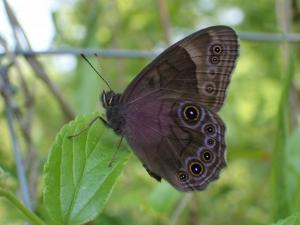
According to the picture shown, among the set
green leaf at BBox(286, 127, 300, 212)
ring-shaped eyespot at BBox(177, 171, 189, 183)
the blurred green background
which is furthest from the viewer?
the blurred green background

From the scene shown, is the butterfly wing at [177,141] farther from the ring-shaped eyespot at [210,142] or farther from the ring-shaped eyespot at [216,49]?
the ring-shaped eyespot at [216,49]

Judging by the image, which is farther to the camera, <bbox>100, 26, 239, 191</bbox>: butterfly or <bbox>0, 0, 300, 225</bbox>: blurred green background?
<bbox>0, 0, 300, 225</bbox>: blurred green background

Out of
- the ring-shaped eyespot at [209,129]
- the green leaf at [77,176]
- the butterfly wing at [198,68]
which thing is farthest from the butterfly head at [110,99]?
the green leaf at [77,176]

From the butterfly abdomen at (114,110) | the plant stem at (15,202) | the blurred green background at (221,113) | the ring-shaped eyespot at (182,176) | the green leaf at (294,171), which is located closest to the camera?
the plant stem at (15,202)

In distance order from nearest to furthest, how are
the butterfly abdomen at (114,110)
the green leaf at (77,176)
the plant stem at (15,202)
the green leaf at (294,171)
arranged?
1. the plant stem at (15,202)
2. the green leaf at (77,176)
3. the green leaf at (294,171)
4. the butterfly abdomen at (114,110)

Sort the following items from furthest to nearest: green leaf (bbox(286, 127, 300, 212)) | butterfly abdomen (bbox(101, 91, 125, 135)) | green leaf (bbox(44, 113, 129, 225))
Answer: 1. butterfly abdomen (bbox(101, 91, 125, 135))
2. green leaf (bbox(286, 127, 300, 212))
3. green leaf (bbox(44, 113, 129, 225))

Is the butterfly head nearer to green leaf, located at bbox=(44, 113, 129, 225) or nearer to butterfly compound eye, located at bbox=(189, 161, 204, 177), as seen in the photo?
butterfly compound eye, located at bbox=(189, 161, 204, 177)

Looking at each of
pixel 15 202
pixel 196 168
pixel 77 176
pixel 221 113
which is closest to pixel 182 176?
pixel 196 168

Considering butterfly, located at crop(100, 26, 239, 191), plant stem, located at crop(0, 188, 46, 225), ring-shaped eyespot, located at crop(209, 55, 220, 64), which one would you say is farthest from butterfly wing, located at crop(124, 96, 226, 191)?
A: plant stem, located at crop(0, 188, 46, 225)
